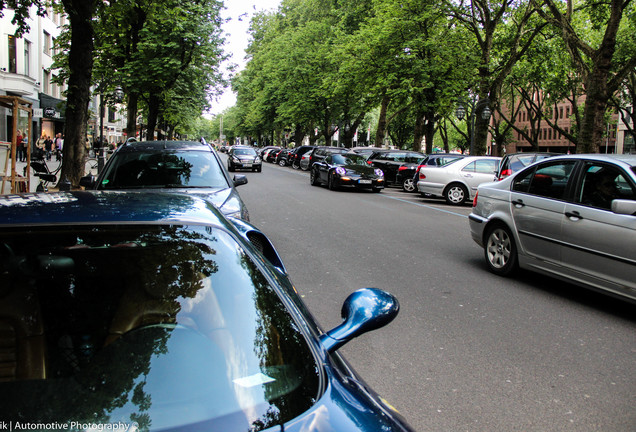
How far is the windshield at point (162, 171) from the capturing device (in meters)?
7.02

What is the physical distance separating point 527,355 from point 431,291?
203 centimetres

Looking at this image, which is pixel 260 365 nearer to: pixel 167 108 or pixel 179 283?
pixel 179 283

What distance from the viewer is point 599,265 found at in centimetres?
580

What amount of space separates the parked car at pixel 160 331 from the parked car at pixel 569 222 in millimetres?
4243

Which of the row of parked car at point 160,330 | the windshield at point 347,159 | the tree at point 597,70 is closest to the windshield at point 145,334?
the row of parked car at point 160,330

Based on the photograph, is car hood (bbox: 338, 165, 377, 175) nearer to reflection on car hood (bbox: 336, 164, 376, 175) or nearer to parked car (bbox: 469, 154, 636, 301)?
reflection on car hood (bbox: 336, 164, 376, 175)

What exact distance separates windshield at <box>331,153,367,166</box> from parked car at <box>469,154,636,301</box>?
47.9 feet

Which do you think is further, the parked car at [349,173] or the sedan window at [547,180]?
the parked car at [349,173]

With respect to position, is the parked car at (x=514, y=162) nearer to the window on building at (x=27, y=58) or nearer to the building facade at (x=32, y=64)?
the building facade at (x=32, y=64)

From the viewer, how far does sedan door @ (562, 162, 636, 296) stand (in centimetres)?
550

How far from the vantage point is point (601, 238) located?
5.79 metres

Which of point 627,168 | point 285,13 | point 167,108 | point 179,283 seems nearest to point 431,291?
point 627,168

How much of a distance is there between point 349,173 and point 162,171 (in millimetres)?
14365

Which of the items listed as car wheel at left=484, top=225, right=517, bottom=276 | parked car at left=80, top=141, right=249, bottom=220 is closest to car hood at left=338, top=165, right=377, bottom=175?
car wheel at left=484, top=225, right=517, bottom=276
